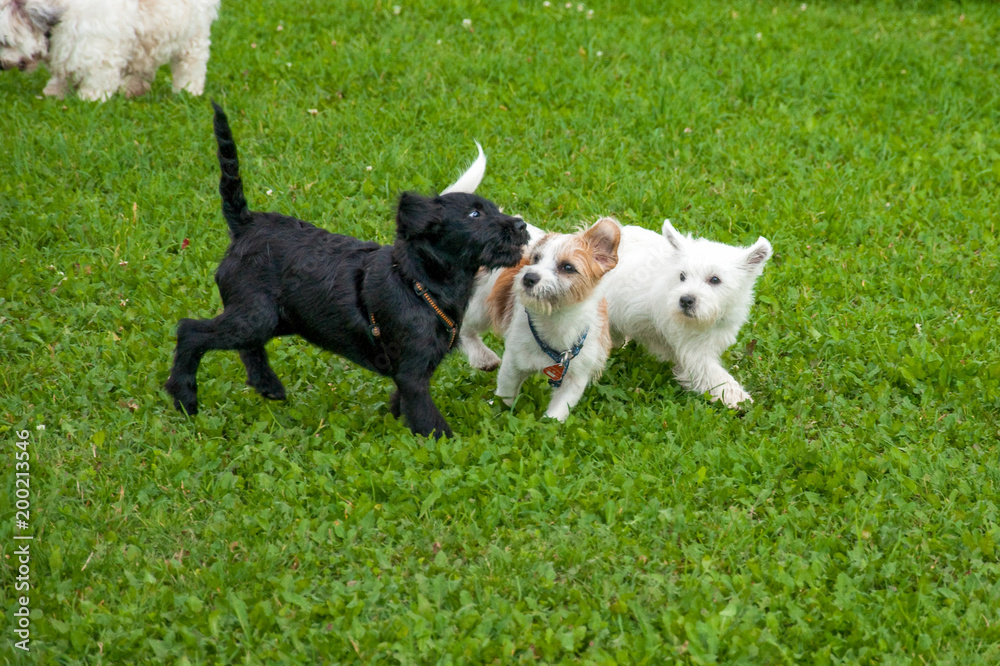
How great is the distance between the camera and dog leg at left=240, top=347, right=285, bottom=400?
5367 millimetres

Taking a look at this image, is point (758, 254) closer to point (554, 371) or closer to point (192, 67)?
point (554, 371)

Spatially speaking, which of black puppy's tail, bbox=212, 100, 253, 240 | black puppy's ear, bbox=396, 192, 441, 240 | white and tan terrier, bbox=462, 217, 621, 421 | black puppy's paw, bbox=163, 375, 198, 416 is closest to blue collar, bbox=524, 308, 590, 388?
white and tan terrier, bbox=462, 217, 621, 421

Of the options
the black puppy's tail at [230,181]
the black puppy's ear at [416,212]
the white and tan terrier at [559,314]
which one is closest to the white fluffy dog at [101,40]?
the black puppy's tail at [230,181]

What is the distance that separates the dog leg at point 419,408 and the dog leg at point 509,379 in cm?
52

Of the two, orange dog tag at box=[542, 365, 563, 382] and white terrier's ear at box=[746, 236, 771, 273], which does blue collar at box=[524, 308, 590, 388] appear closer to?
orange dog tag at box=[542, 365, 563, 382]

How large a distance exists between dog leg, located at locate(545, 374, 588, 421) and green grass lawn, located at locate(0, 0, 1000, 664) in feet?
0.40

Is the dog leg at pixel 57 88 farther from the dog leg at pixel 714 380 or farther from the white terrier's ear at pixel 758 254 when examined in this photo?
the white terrier's ear at pixel 758 254

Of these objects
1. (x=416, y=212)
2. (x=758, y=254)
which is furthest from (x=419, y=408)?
(x=758, y=254)

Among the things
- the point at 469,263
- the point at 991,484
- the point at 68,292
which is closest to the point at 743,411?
the point at 991,484

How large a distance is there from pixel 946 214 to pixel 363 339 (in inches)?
214

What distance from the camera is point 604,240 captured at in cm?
513

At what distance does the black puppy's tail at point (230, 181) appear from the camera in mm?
4699

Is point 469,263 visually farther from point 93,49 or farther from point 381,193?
point 93,49

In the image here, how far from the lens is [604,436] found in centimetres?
520
